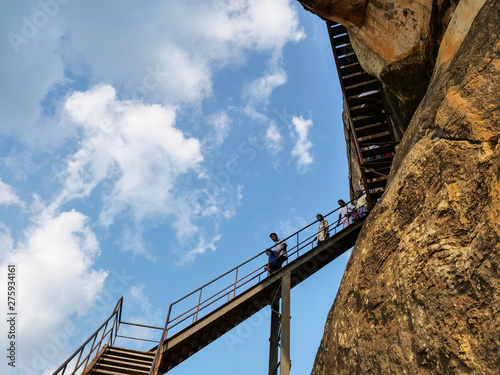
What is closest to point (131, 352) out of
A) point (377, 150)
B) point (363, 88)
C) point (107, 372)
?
point (107, 372)

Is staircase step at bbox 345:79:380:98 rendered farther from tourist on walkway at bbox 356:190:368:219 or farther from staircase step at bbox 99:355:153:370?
staircase step at bbox 99:355:153:370

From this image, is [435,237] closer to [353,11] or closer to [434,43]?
[434,43]

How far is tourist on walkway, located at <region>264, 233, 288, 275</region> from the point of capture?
12.5 m

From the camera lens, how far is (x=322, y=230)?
1276cm

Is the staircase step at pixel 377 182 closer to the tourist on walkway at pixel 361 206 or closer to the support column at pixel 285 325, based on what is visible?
the tourist on walkway at pixel 361 206

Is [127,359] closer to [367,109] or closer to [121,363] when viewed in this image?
[121,363]

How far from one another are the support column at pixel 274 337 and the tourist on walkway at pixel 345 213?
118 inches

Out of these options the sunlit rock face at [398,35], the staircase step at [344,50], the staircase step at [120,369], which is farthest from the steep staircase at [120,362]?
the staircase step at [344,50]

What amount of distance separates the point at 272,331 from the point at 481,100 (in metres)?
8.56

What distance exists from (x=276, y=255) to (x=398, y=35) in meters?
6.68

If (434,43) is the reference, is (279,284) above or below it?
below

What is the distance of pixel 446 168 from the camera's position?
5.10 metres

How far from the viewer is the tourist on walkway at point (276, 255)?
12.5 meters

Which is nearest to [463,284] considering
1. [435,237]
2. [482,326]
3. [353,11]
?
[482,326]
